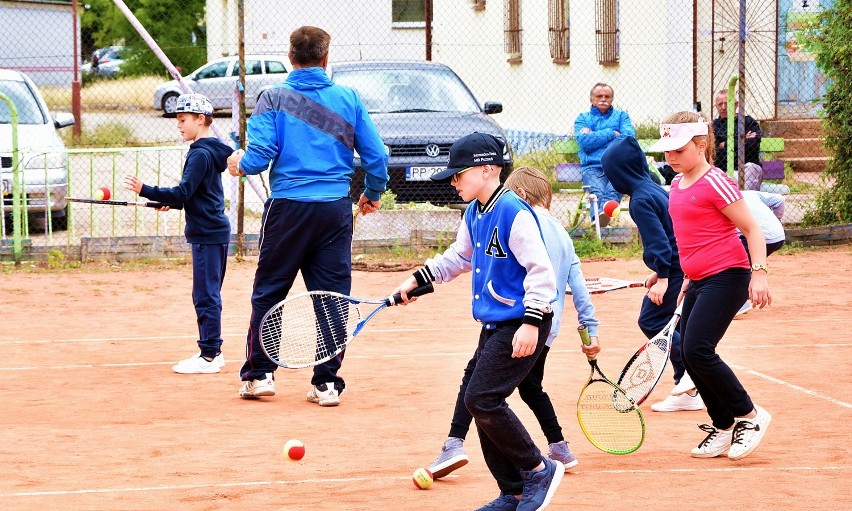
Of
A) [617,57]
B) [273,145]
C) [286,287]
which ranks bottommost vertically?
[286,287]

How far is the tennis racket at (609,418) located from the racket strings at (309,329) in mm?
1479

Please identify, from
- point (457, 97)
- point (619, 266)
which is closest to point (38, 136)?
point (457, 97)

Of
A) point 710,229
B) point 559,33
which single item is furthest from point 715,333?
point 559,33

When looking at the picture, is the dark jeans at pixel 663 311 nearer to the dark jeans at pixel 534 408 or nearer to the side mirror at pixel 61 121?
the dark jeans at pixel 534 408

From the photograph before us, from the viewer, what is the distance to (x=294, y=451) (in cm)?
582

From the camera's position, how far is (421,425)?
6.77 meters

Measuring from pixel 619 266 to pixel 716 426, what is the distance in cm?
682

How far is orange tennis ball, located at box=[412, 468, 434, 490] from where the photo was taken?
17.9 feet

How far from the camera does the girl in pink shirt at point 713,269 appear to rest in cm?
591

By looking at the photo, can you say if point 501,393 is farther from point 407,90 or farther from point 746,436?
point 407,90

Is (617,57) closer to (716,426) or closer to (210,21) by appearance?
(716,426)

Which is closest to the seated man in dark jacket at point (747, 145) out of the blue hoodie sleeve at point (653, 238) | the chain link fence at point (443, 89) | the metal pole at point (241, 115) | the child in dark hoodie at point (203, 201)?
the chain link fence at point (443, 89)

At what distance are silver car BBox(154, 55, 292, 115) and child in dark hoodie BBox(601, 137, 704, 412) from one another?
1884 centimetres

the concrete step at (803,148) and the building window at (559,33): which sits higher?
the building window at (559,33)
